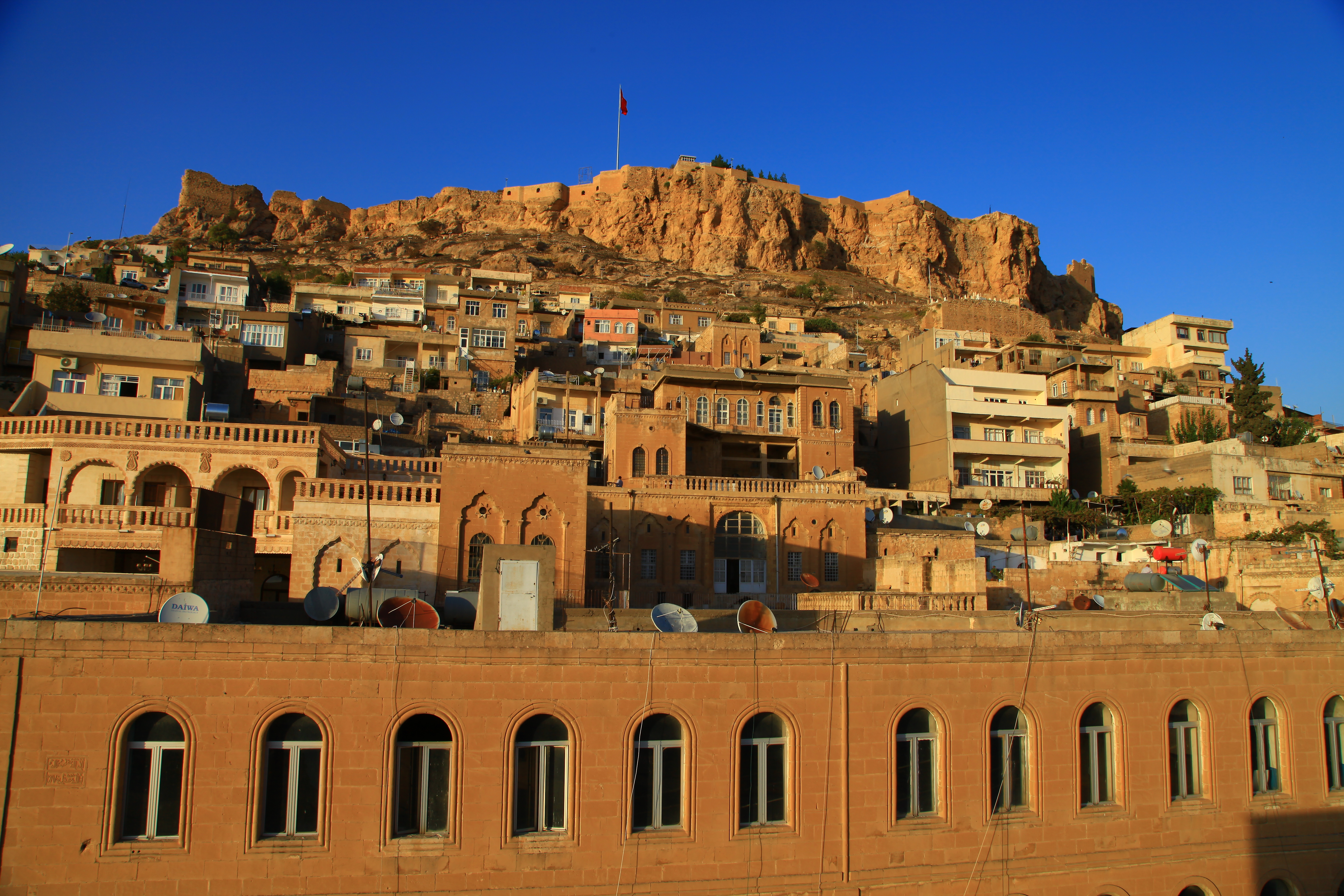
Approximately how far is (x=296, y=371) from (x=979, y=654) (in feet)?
143

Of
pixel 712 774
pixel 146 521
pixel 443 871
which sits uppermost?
pixel 146 521

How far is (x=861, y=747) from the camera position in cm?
1145

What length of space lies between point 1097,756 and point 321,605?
11.2 metres

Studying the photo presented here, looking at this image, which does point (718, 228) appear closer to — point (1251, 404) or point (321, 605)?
point (1251, 404)

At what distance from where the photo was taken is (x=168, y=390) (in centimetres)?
3603

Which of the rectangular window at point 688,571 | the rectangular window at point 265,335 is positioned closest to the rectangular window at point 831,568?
the rectangular window at point 688,571

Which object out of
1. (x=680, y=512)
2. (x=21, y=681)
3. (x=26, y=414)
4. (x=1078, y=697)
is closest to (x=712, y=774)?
(x=1078, y=697)

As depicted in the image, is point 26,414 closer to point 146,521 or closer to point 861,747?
point 146,521

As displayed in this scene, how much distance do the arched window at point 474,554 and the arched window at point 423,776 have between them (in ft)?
47.5

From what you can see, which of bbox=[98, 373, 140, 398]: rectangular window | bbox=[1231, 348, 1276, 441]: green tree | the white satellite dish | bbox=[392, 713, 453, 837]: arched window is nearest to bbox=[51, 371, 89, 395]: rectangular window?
bbox=[98, 373, 140, 398]: rectangular window

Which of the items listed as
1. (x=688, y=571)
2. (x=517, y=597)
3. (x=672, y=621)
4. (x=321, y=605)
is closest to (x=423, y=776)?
(x=517, y=597)

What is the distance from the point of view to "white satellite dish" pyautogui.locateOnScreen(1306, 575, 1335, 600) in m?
19.9

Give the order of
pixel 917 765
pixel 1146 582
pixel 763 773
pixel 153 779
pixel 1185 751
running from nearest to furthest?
pixel 153 779, pixel 763 773, pixel 917 765, pixel 1185 751, pixel 1146 582

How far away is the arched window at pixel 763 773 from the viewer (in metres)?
11.2
